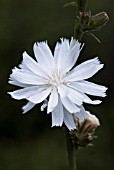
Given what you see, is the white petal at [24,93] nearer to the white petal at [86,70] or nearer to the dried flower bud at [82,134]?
the white petal at [86,70]

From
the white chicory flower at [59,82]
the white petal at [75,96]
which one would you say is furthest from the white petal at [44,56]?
the white petal at [75,96]

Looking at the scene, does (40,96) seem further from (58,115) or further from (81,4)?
(81,4)

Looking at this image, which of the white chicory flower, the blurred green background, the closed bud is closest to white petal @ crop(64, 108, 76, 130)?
the white chicory flower

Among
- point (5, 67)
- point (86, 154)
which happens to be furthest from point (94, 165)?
point (5, 67)

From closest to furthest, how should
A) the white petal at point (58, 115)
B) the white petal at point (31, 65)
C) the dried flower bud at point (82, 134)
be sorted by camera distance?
the white petal at point (58, 115), the white petal at point (31, 65), the dried flower bud at point (82, 134)

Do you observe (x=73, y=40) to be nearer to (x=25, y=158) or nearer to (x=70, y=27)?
(x=25, y=158)

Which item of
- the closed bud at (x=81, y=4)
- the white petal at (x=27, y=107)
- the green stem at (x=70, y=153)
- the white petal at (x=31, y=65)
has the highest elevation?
the closed bud at (x=81, y=4)

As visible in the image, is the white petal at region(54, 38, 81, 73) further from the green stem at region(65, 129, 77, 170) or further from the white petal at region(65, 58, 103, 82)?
the green stem at region(65, 129, 77, 170)
